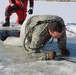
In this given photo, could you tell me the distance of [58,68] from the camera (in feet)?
13.5

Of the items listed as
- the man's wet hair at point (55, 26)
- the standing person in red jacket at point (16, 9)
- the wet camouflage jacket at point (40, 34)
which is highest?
the man's wet hair at point (55, 26)

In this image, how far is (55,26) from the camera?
165 inches

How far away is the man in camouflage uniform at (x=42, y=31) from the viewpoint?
4254 mm

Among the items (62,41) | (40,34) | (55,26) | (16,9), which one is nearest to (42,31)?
(40,34)

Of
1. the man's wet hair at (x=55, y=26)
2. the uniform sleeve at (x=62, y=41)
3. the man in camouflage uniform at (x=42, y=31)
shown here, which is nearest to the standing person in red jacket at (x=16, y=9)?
the man in camouflage uniform at (x=42, y=31)

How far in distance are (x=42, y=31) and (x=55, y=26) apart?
0.31 meters

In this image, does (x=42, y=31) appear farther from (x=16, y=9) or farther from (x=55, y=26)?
(x=16, y=9)

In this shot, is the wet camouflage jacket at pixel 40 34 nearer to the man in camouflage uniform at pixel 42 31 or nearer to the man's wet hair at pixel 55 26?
the man in camouflage uniform at pixel 42 31

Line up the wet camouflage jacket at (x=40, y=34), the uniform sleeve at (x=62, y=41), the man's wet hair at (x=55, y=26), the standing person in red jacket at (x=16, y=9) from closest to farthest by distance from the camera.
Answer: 1. the man's wet hair at (x=55, y=26)
2. the wet camouflage jacket at (x=40, y=34)
3. the uniform sleeve at (x=62, y=41)
4. the standing person in red jacket at (x=16, y=9)

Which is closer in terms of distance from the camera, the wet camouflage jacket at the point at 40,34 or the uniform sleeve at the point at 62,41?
the wet camouflage jacket at the point at 40,34

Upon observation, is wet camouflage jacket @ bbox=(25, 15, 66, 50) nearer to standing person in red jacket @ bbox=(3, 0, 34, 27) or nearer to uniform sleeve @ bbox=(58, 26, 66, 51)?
uniform sleeve @ bbox=(58, 26, 66, 51)

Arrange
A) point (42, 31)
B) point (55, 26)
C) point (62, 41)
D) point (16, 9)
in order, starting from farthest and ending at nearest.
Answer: point (16, 9) → point (62, 41) → point (42, 31) → point (55, 26)

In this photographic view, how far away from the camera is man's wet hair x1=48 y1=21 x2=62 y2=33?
417 cm

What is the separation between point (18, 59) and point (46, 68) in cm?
60
